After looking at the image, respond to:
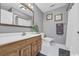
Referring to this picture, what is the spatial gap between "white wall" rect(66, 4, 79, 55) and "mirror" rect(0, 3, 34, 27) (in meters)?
0.75

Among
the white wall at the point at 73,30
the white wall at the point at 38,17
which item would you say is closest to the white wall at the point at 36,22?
the white wall at the point at 38,17

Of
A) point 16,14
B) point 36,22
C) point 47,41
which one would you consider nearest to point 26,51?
point 47,41

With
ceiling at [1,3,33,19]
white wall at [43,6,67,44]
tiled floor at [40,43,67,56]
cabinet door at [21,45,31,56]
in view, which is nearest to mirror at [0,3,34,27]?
ceiling at [1,3,33,19]

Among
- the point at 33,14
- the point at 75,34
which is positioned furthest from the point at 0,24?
the point at 75,34

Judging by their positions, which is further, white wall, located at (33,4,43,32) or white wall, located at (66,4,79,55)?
white wall, located at (33,4,43,32)

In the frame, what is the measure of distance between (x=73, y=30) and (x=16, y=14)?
1.09 meters

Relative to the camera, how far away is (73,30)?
1376 millimetres

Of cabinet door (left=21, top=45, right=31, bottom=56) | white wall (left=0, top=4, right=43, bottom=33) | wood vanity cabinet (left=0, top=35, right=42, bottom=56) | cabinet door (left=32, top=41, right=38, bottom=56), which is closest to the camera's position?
wood vanity cabinet (left=0, top=35, right=42, bottom=56)

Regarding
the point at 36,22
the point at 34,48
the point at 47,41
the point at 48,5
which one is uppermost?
the point at 48,5

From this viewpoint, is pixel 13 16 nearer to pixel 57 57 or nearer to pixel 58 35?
pixel 58 35

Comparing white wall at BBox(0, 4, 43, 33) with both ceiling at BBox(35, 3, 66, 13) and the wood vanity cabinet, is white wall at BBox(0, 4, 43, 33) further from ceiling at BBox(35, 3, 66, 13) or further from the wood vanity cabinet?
the wood vanity cabinet

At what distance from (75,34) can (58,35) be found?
304mm

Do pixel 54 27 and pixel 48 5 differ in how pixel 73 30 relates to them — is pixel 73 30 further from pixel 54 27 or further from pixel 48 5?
pixel 48 5

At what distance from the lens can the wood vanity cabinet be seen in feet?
3.11
